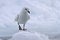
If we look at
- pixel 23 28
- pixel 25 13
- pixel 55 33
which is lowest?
pixel 55 33

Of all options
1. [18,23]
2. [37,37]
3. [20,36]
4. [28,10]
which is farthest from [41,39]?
[18,23]

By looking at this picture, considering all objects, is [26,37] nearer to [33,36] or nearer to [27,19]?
[33,36]

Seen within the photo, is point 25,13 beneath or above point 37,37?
above

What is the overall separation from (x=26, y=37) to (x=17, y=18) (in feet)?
17.8

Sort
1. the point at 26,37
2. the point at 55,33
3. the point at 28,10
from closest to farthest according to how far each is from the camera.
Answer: the point at 26,37 → the point at 28,10 → the point at 55,33

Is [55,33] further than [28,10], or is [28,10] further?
[55,33]

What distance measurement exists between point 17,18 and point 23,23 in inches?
35.7

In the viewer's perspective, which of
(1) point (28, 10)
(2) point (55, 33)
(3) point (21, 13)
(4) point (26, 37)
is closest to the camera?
(4) point (26, 37)

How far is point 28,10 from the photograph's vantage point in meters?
15.0

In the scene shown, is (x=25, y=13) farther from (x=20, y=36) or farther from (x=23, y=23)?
(x=20, y=36)

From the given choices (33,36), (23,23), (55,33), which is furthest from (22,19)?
(55,33)

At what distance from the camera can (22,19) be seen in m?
16.1

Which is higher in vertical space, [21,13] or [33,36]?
[21,13]

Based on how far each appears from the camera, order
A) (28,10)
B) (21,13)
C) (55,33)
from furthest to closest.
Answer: (55,33) < (21,13) < (28,10)
